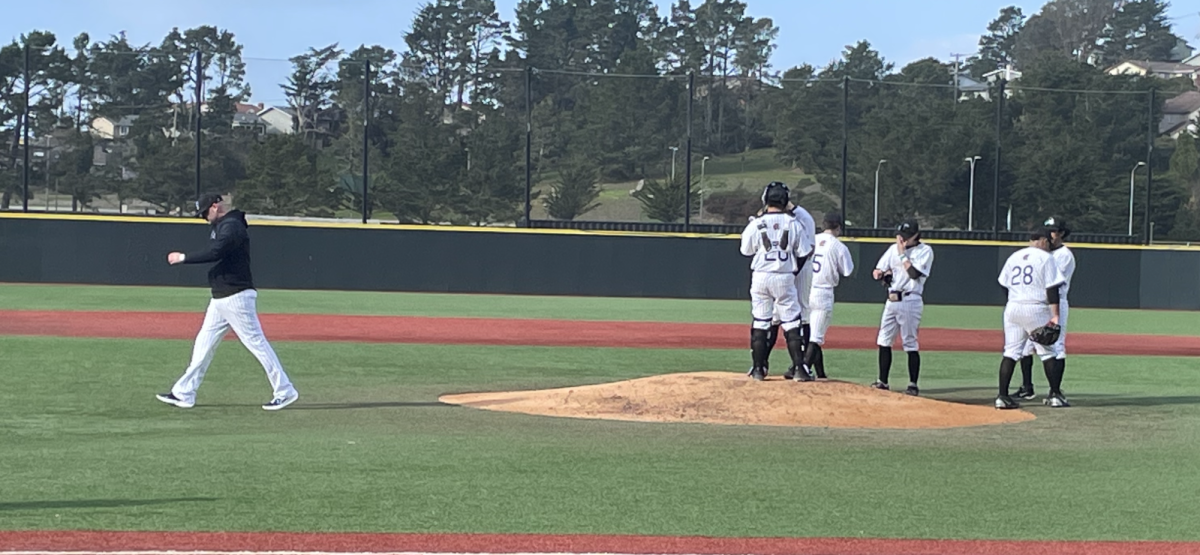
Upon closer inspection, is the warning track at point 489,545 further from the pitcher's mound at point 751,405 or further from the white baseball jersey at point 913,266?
the white baseball jersey at point 913,266

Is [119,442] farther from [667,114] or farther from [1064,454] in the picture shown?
Result: [667,114]

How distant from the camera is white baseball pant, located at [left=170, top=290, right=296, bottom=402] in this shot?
10578mm

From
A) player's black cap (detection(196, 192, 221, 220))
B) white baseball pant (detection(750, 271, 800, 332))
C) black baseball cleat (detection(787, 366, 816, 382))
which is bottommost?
black baseball cleat (detection(787, 366, 816, 382))

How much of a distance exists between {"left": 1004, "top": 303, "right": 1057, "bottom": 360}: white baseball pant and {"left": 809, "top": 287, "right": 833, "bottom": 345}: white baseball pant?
1585mm

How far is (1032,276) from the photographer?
38.9 ft

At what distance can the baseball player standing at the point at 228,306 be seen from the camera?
1055cm

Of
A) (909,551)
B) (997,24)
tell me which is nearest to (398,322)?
(909,551)

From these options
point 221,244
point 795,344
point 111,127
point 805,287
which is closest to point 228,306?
point 221,244

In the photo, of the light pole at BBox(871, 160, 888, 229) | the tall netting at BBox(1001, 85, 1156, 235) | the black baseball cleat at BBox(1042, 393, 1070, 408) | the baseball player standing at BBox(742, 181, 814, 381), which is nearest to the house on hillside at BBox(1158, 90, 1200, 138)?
the tall netting at BBox(1001, 85, 1156, 235)

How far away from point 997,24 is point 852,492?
140610mm

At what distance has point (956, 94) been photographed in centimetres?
4112

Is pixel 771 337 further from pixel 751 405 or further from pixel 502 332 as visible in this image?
pixel 502 332

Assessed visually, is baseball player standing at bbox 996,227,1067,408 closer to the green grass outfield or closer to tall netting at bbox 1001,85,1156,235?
the green grass outfield

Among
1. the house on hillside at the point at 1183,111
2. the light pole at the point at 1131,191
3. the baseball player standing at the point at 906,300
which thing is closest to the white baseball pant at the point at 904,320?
the baseball player standing at the point at 906,300
